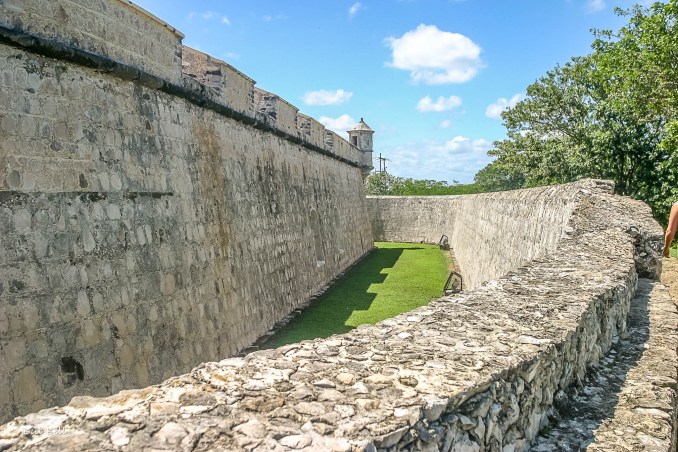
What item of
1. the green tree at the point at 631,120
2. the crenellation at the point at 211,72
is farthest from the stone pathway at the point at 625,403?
the green tree at the point at 631,120

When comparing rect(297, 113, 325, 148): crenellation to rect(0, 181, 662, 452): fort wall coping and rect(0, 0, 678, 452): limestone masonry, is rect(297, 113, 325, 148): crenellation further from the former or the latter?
rect(0, 181, 662, 452): fort wall coping

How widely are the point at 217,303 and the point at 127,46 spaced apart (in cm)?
317

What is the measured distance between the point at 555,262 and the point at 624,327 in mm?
657

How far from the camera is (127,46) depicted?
5512mm

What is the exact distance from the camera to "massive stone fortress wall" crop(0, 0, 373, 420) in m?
3.98

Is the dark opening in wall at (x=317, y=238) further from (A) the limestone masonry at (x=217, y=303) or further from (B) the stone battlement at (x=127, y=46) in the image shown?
(B) the stone battlement at (x=127, y=46)

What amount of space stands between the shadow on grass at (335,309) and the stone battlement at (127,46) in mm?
3569

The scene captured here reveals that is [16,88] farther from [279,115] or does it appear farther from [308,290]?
[308,290]

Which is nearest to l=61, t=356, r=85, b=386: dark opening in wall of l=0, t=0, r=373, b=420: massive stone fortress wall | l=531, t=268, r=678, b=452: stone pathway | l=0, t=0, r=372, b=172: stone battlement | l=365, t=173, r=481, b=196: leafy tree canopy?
l=0, t=0, r=373, b=420: massive stone fortress wall

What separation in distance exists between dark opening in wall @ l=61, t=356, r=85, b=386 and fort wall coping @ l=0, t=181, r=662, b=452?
2.63 m

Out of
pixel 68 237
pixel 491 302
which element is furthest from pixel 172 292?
pixel 491 302

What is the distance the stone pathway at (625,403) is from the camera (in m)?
2.26

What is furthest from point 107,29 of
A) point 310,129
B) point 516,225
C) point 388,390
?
point 310,129

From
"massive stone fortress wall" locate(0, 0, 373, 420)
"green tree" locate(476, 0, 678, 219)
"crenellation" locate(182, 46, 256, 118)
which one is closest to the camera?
"massive stone fortress wall" locate(0, 0, 373, 420)
